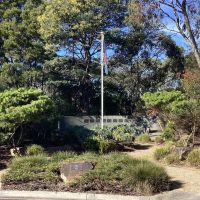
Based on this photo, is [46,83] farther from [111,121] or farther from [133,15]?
[133,15]

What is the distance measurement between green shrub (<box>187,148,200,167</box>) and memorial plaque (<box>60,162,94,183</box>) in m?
3.77

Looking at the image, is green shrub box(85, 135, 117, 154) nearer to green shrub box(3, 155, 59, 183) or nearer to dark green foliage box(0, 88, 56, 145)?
dark green foliage box(0, 88, 56, 145)

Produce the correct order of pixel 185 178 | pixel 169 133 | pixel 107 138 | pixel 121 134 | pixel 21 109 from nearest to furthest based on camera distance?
pixel 185 178 → pixel 21 109 → pixel 107 138 → pixel 169 133 → pixel 121 134

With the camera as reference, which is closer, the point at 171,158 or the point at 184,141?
the point at 171,158

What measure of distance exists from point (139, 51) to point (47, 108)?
579 inches

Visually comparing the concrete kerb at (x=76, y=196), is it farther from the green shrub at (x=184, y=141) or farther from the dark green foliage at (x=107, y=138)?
the dark green foliage at (x=107, y=138)

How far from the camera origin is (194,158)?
1644 centimetres

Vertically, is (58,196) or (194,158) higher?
(194,158)

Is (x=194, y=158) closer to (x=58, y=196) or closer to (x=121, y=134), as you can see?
(x=58, y=196)

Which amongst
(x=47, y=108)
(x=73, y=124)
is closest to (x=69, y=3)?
(x=73, y=124)

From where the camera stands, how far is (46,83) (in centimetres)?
3281

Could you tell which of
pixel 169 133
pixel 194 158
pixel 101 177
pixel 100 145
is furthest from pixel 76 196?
pixel 169 133

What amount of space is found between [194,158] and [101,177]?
4313 millimetres

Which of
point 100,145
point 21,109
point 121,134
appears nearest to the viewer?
point 21,109
